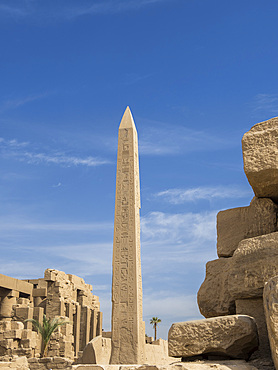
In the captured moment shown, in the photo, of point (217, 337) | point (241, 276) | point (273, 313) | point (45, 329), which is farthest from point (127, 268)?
Result: point (45, 329)

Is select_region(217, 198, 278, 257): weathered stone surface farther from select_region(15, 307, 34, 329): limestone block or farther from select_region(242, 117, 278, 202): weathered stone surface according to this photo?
select_region(15, 307, 34, 329): limestone block

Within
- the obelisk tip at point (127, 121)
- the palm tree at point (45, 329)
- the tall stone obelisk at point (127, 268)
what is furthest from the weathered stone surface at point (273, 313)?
the palm tree at point (45, 329)

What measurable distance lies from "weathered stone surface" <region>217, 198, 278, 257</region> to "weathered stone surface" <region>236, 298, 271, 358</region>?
20.7 inches

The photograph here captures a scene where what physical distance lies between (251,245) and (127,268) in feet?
22.7

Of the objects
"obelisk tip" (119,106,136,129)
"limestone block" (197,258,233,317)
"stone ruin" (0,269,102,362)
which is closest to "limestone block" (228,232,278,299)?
"limestone block" (197,258,233,317)

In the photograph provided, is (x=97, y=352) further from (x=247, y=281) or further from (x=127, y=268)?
(x=247, y=281)

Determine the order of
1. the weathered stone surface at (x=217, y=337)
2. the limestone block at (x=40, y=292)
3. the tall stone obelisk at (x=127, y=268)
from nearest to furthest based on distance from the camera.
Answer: the weathered stone surface at (x=217, y=337), the tall stone obelisk at (x=127, y=268), the limestone block at (x=40, y=292)

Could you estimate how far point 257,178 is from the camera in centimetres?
317

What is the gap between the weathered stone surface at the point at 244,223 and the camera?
3.29 m

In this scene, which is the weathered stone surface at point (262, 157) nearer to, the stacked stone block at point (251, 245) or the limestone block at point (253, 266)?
the stacked stone block at point (251, 245)

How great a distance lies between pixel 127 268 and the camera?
31.9 ft

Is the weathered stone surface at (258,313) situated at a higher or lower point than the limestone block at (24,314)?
lower

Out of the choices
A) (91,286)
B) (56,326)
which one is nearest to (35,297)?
(56,326)

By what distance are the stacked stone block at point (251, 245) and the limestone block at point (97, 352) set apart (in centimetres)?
827
